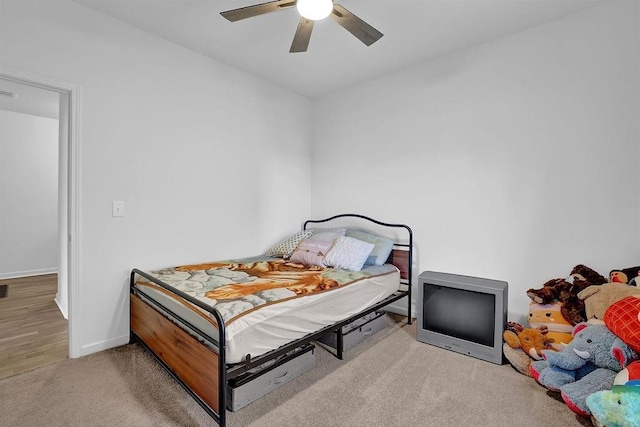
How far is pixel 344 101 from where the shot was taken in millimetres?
3865

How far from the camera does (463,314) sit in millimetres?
2498

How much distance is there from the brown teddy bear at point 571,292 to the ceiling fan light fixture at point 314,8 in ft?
8.03

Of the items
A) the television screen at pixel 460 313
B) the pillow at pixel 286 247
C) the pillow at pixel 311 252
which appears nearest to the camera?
the television screen at pixel 460 313

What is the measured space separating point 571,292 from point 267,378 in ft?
7.22

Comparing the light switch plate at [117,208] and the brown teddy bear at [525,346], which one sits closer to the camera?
the brown teddy bear at [525,346]

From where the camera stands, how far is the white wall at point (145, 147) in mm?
2266

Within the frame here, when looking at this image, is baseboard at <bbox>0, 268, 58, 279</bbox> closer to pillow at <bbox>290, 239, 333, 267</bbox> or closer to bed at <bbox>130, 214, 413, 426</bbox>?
bed at <bbox>130, 214, 413, 426</bbox>

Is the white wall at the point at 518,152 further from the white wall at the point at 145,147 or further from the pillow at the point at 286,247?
the white wall at the point at 145,147

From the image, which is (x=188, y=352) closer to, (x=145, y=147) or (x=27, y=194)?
(x=145, y=147)

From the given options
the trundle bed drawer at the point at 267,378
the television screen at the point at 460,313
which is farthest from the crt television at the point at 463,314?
the trundle bed drawer at the point at 267,378

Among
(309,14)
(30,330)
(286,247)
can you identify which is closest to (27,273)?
(30,330)

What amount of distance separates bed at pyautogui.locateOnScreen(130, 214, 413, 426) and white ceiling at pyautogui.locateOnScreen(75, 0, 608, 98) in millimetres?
1756

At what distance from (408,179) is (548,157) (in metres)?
1.22

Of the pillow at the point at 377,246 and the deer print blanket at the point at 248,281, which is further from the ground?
the pillow at the point at 377,246
